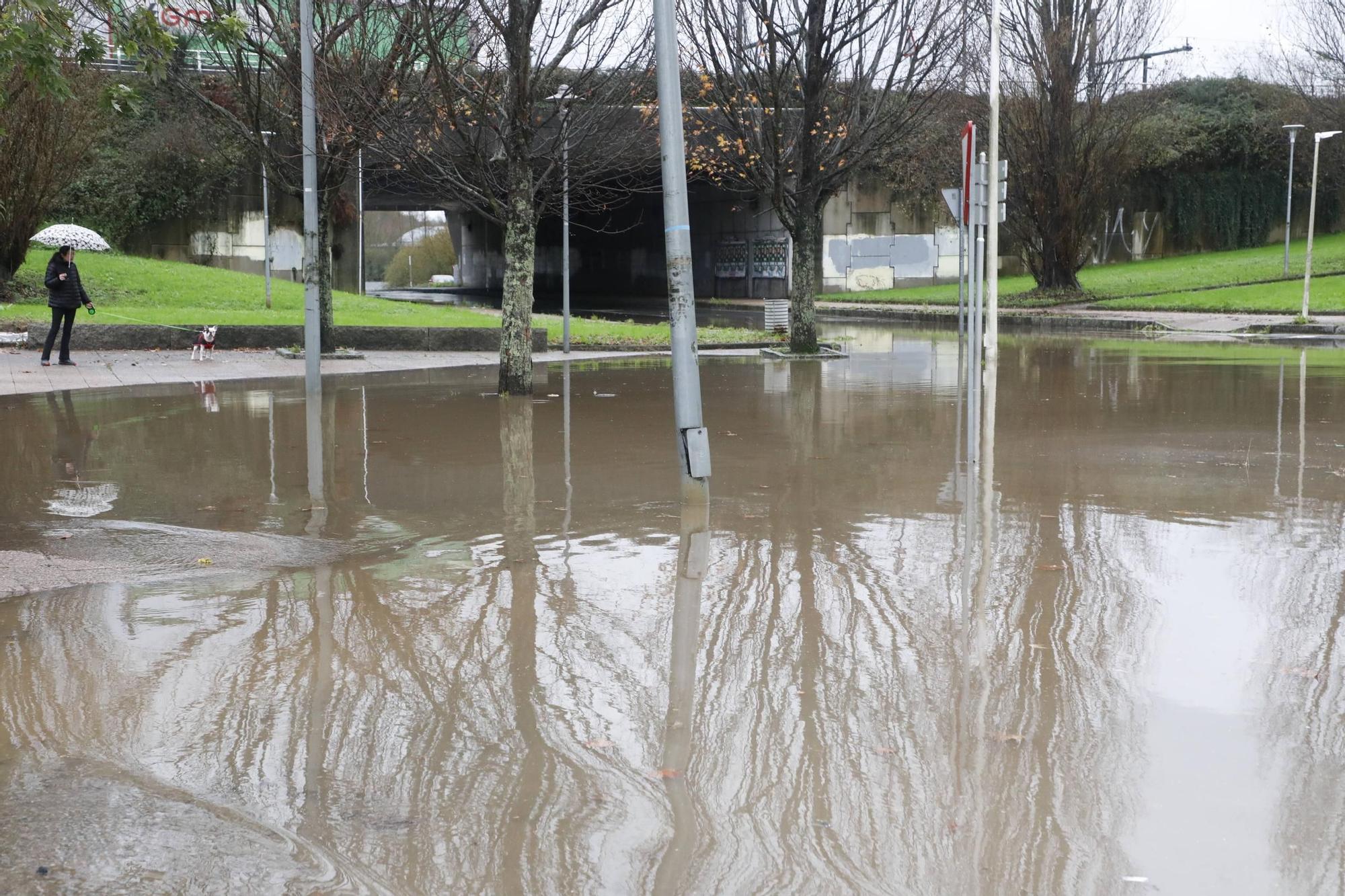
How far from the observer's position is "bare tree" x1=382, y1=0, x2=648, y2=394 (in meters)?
14.2

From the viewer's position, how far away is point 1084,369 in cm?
1964

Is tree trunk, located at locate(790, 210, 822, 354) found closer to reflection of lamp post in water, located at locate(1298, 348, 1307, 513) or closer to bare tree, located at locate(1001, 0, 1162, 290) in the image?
reflection of lamp post in water, located at locate(1298, 348, 1307, 513)

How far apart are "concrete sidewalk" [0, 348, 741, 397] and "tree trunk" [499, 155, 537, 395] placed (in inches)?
164

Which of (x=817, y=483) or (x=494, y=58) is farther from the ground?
(x=494, y=58)

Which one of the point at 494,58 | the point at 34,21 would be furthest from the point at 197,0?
the point at 34,21

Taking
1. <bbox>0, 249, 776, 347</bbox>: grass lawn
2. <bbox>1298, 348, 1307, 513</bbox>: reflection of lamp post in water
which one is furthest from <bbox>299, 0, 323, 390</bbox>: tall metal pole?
<bbox>1298, 348, 1307, 513</bbox>: reflection of lamp post in water

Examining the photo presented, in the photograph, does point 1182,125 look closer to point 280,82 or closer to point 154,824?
point 280,82

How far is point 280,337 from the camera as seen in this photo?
73.8 ft

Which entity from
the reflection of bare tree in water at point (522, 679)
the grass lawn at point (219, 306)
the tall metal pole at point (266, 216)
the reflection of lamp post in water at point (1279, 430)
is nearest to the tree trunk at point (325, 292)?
the tall metal pole at point (266, 216)

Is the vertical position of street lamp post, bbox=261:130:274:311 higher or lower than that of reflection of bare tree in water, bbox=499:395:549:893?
higher

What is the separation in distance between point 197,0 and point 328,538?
14087 millimetres

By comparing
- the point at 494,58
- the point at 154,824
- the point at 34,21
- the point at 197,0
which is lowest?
the point at 154,824

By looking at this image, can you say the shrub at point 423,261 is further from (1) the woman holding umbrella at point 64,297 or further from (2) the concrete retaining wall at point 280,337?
(1) the woman holding umbrella at point 64,297

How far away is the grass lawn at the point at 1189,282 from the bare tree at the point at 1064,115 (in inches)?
82.6
